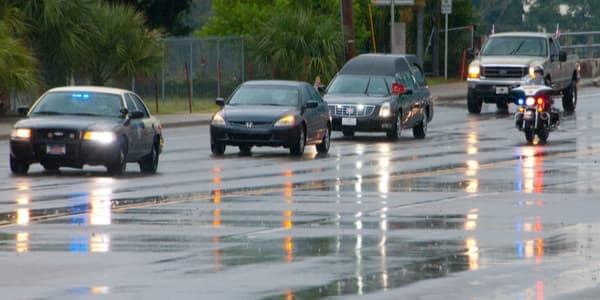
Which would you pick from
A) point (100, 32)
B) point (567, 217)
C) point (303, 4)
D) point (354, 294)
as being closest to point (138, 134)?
point (567, 217)

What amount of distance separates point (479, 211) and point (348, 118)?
54.0 ft

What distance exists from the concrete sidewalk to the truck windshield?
580cm

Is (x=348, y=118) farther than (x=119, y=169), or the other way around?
(x=348, y=118)

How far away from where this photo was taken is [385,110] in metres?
36.5

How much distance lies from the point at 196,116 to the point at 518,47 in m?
9.53

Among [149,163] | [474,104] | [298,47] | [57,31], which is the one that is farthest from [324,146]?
[298,47]

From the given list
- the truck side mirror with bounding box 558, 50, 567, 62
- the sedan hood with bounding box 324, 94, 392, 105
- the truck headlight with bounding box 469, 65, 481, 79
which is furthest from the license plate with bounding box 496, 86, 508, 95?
the sedan hood with bounding box 324, 94, 392, 105

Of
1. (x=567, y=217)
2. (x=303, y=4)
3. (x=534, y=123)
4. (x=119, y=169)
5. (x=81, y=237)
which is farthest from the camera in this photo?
(x=303, y=4)

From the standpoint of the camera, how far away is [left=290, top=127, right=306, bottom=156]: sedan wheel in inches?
1238

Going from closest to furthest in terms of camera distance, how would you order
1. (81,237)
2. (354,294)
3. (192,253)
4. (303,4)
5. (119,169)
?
(354,294)
(192,253)
(81,237)
(119,169)
(303,4)

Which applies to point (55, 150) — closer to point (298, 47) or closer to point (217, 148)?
point (217, 148)

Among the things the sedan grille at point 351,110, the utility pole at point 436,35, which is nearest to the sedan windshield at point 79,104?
the sedan grille at point 351,110

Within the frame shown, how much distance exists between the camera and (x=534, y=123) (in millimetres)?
35250

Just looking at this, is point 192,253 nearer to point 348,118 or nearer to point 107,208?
point 107,208
